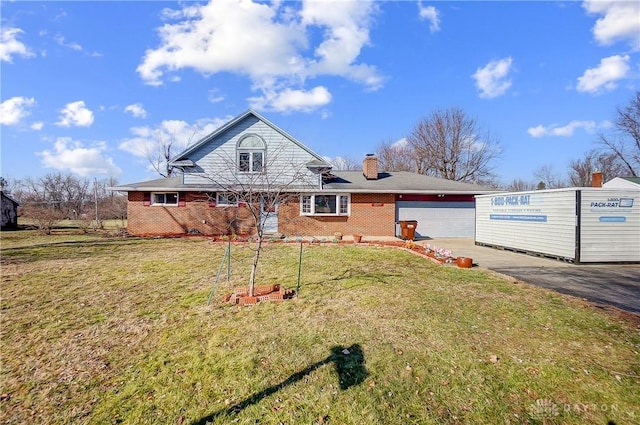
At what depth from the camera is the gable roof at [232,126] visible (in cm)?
1633

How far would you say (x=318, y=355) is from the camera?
3.87 meters

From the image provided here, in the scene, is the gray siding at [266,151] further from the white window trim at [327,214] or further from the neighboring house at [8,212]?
the neighboring house at [8,212]

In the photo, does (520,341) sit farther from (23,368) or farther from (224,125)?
(224,125)

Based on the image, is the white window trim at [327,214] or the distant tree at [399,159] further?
the distant tree at [399,159]

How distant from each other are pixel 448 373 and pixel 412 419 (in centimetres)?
92

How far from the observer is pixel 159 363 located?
375 centimetres

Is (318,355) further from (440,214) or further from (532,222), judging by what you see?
(440,214)

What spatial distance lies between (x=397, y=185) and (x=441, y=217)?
3.14 m

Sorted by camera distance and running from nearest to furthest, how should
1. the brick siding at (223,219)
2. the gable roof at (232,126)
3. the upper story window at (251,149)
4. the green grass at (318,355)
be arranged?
the green grass at (318,355) < the gable roof at (232,126) < the brick siding at (223,219) < the upper story window at (251,149)

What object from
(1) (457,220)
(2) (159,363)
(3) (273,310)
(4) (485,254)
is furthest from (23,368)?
(1) (457,220)

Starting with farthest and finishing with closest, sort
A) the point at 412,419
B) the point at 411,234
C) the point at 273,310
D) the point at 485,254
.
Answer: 1. the point at 411,234
2. the point at 485,254
3. the point at 273,310
4. the point at 412,419

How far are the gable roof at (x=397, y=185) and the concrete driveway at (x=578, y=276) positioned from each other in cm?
584

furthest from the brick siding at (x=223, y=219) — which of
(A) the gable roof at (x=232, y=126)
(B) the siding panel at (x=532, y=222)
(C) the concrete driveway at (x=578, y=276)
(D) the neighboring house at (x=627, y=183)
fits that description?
(D) the neighboring house at (x=627, y=183)

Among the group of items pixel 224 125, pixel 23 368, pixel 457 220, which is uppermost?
pixel 224 125
